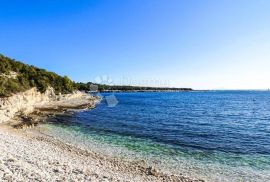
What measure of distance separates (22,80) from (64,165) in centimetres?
5172

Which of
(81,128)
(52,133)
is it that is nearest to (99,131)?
(81,128)

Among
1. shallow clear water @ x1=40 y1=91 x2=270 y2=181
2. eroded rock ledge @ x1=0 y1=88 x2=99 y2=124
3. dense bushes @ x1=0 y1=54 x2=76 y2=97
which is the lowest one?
shallow clear water @ x1=40 y1=91 x2=270 y2=181

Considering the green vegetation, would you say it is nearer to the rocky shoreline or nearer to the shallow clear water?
the shallow clear water

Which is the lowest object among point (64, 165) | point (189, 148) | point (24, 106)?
point (189, 148)

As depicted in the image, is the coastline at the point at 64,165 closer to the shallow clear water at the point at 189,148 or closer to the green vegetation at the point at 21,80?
the shallow clear water at the point at 189,148

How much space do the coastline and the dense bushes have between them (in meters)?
24.2

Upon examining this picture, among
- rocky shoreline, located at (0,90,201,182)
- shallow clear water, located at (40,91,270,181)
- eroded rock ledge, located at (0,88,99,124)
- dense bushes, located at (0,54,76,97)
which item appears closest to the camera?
rocky shoreline, located at (0,90,201,182)

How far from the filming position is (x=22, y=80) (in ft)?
214

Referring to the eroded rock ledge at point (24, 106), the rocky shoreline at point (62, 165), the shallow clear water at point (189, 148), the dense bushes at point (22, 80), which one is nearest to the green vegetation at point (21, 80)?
the dense bushes at point (22, 80)

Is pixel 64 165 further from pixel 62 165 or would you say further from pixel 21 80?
pixel 21 80

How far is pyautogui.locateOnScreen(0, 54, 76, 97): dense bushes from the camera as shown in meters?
52.0

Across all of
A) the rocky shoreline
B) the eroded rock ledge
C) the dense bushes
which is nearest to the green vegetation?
the dense bushes

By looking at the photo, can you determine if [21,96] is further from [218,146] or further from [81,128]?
[218,146]

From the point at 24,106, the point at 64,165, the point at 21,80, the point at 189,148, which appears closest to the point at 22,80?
the point at 21,80
